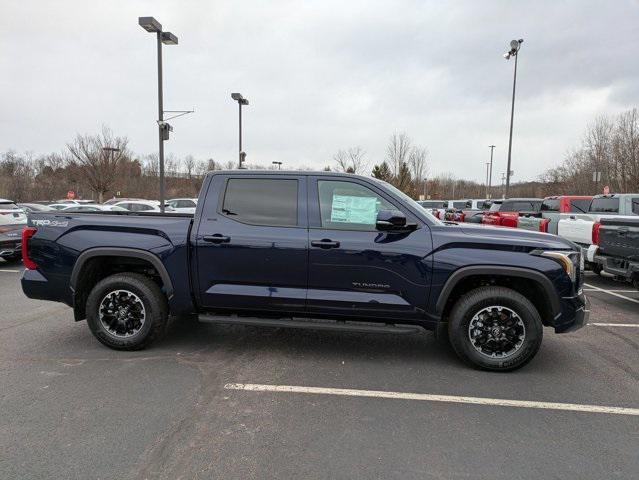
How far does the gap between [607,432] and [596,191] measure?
3291cm

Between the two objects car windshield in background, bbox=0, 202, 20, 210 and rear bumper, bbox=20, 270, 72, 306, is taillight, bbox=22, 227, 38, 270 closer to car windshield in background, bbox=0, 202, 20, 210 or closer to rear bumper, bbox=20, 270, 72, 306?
rear bumper, bbox=20, 270, 72, 306

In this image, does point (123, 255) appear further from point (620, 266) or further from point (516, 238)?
point (620, 266)

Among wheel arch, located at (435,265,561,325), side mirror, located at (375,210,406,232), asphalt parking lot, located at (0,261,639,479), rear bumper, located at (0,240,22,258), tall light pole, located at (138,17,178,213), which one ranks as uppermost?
tall light pole, located at (138,17,178,213)

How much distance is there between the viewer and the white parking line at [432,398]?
355 cm

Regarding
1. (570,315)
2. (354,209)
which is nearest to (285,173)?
(354,209)

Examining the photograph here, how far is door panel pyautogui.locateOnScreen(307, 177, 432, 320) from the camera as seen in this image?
418 centimetres

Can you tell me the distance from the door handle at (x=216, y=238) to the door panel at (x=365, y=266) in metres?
0.86

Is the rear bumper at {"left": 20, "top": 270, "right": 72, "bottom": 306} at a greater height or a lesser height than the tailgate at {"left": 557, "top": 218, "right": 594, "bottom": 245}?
lesser

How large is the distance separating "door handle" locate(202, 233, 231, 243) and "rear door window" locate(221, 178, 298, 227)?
232mm

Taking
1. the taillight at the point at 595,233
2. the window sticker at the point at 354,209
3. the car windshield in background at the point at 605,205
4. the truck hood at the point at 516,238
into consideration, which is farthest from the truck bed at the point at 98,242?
the car windshield in background at the point at 605,205

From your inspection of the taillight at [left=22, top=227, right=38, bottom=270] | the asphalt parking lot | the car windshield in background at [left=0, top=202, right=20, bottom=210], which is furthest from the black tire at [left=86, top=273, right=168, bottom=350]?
the car windshield in background at [left=0, top=202, right=20, bottom=210]

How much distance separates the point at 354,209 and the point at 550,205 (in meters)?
13.7

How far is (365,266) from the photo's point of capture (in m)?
4.20

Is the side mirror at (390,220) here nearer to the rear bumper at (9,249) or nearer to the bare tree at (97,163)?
the rear bumper at (9,249)
